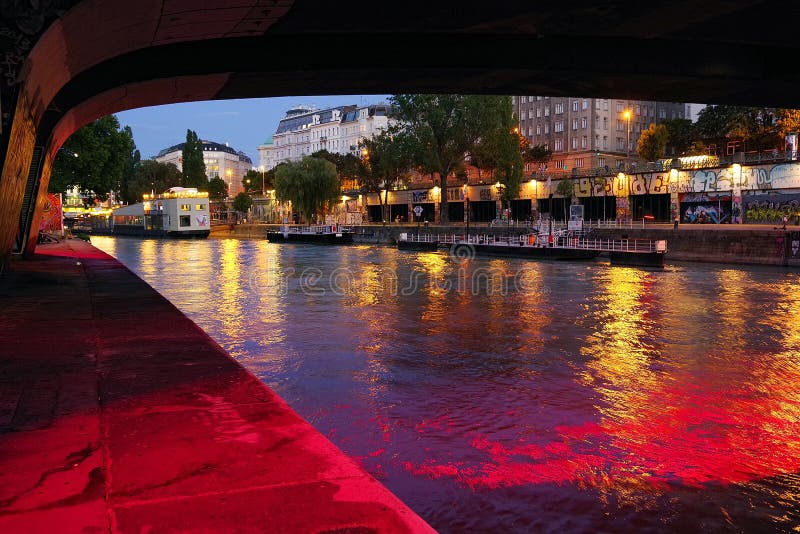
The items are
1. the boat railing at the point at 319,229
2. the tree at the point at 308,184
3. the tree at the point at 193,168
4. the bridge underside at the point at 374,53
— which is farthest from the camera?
the tree at the point at 193,168

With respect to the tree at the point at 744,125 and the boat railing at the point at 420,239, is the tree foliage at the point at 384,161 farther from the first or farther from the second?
the tree at the point at 744,125

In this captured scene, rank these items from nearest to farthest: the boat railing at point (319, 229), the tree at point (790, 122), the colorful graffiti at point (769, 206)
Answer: the colorful graffiti at point (769, 206), the tree at point (790, 122), the boat railing at point (319, 229)

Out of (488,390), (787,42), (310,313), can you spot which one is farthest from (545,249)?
(488,390)

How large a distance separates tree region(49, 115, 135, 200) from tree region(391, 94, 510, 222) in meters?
29.8

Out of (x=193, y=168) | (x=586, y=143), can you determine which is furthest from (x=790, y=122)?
(x=193, y=168)

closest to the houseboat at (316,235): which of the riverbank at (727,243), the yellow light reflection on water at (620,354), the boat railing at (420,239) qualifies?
the boat railing at (420,239)

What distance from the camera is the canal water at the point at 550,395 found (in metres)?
7.61

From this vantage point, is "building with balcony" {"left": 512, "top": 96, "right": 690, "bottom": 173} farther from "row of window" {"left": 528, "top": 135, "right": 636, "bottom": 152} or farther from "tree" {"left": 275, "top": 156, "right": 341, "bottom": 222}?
"tree" {"left": 275, "top": 156, "right": 341, "bottom": 222}

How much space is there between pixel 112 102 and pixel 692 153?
69.5 metres

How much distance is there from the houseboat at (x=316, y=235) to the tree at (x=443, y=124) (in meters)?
12.5

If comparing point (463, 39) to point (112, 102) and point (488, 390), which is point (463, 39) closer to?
point (488, 390)

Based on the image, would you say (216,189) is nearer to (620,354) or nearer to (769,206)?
(769,206)

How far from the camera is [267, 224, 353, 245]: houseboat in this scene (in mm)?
77312

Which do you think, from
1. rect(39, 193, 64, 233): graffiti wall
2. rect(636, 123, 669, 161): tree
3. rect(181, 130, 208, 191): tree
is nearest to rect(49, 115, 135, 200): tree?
rect(39, 193, 64, 233): graffiti wall
